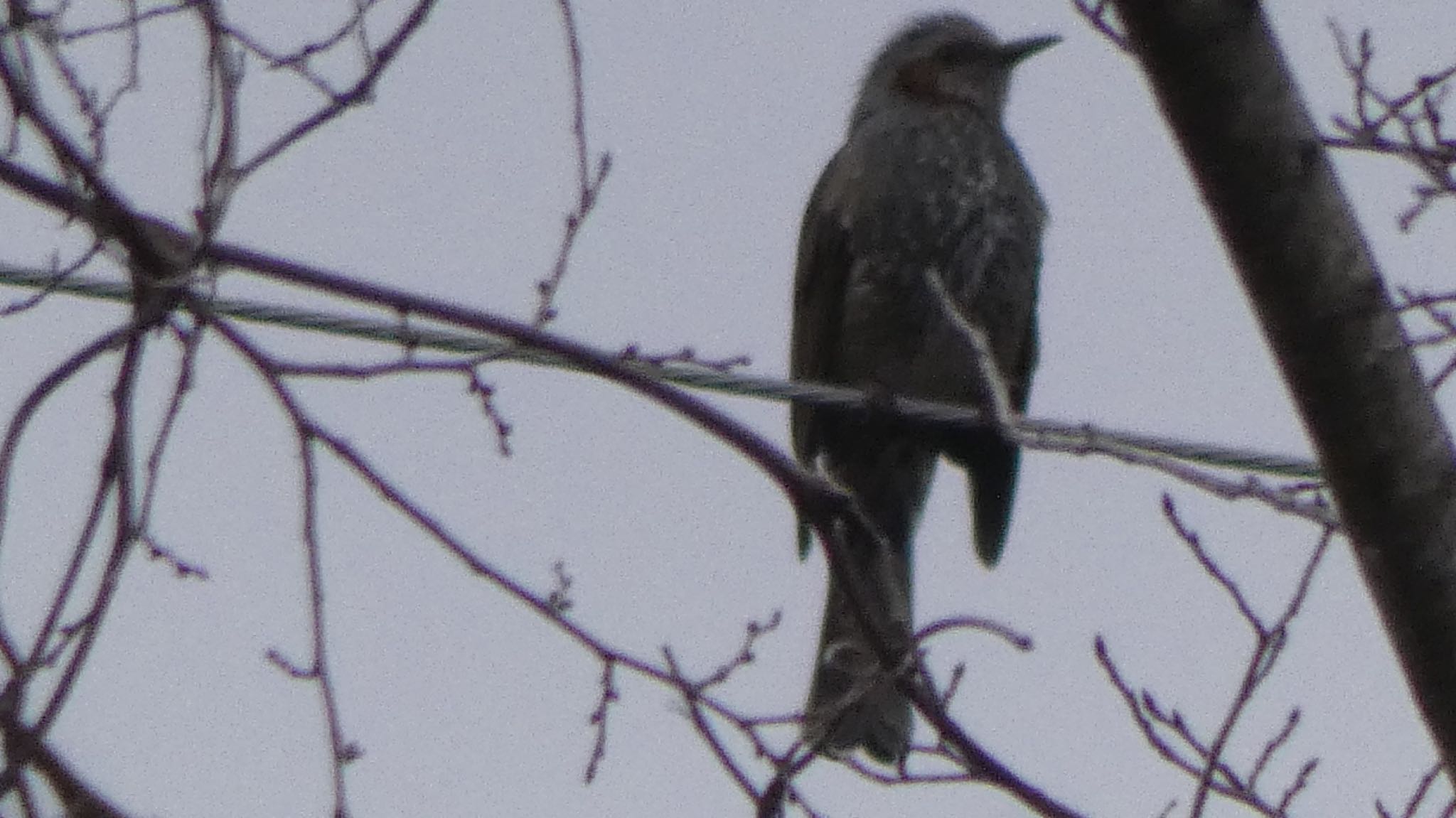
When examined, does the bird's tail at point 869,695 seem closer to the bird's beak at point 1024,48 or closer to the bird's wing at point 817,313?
the bird's wing at point 817,313

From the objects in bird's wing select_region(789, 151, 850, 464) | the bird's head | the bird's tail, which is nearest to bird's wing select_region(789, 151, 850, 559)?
bird's wing select_region(789, 151, 850, 464)

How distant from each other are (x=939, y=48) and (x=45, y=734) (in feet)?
18.4

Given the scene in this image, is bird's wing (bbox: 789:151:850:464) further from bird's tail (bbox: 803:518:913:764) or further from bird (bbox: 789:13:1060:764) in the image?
bird's tail (bbox: 803:518:913:764)

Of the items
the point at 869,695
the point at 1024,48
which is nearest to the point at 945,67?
the point at 1024,48

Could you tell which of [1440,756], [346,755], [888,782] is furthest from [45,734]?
[1440,756]

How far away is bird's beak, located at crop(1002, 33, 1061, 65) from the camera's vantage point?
7.42 metres

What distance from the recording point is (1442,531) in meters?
2.21

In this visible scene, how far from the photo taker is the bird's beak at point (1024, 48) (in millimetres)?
7418

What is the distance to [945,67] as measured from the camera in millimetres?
7348

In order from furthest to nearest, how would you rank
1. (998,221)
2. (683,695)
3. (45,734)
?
(998,221) < (683,695) < (45,734)

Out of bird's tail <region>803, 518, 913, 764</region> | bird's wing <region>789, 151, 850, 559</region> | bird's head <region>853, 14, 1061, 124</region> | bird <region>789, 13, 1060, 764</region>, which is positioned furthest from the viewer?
bird's head <region>853, 14, 1061, 124</region>

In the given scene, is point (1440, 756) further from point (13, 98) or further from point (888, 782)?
point (13, 98)

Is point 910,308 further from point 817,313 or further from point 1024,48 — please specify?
point 1024,48

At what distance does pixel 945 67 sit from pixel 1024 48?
0.29 metres
